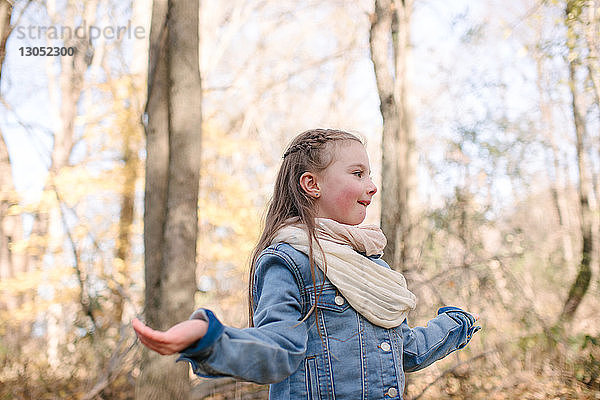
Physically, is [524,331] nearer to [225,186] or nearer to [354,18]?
[225,186]

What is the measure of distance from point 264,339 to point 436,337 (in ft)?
2.48

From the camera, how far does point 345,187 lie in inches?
69.8

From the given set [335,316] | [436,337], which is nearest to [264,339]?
[335,316]

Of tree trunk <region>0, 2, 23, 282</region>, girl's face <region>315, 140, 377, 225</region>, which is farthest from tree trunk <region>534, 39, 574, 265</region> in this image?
girl's face <region>315, 140, 377, 225</region>

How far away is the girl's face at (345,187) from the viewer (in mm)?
1771

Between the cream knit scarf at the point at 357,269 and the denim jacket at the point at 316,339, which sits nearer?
the denim jacket at the point at 316,339

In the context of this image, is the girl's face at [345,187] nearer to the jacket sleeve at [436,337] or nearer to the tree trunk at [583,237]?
the jacket sleeve at [436,337]

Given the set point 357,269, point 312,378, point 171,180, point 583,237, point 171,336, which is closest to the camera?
point 171,336

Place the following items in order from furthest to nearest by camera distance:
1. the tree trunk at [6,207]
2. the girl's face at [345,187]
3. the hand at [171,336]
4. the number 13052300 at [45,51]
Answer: the number 13052300 at [45,51]
the tree trunk at [6,207]
the girl's face at [345,187]
the hand at [171,336]

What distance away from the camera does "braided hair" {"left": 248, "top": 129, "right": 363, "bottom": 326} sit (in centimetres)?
179

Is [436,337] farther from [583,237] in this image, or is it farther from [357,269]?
[583,237]

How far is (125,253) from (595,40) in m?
5.83

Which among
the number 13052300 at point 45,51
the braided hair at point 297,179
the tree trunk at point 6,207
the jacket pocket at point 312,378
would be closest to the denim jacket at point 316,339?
the jacket pocket at point 312,378

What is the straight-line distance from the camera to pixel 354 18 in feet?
34.2
